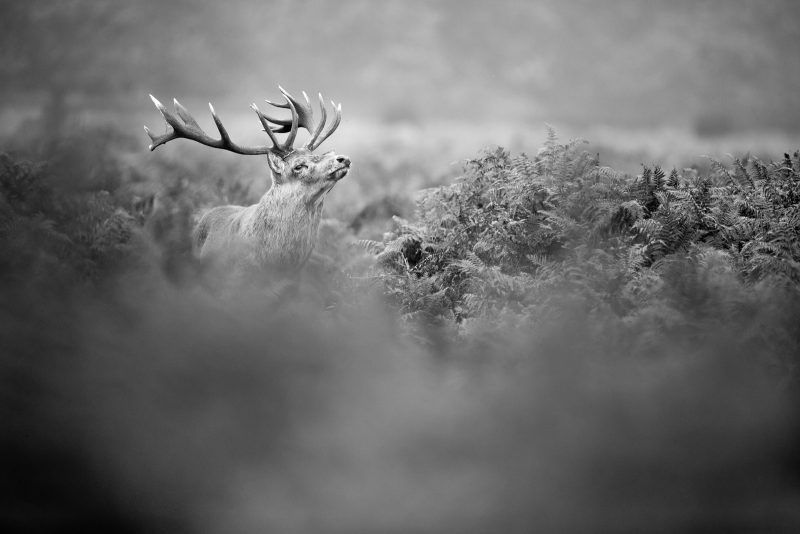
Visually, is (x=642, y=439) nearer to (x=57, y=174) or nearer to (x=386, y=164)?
(x=57, y=174)

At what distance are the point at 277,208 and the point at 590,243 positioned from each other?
2941 millimetres

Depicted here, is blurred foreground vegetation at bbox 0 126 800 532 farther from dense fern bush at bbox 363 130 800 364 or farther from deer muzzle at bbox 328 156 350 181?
deer muzzle at bbox 328 156 350 181

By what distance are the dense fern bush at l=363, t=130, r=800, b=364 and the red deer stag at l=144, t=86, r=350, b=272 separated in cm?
84

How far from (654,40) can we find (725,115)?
1870 cm

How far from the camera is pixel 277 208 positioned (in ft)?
22.5

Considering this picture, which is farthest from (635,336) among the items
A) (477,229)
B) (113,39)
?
(113,39)

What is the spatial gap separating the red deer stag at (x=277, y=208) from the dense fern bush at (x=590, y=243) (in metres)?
0.84

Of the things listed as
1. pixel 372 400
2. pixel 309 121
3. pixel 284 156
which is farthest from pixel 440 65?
pixel 372 400

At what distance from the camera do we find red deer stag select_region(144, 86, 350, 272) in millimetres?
6695

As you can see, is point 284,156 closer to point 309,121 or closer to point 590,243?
point 309,121

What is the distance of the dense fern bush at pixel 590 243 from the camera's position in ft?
13.9

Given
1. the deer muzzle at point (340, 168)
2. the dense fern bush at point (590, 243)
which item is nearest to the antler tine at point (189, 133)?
the deer muzzle at point (340, 168)

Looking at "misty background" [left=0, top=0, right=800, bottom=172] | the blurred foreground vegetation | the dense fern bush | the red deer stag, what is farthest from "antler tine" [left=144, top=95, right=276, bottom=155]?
"misty background" [left=0, top=0, right=800, bottom=172]

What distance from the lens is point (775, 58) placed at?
36.0 meters
